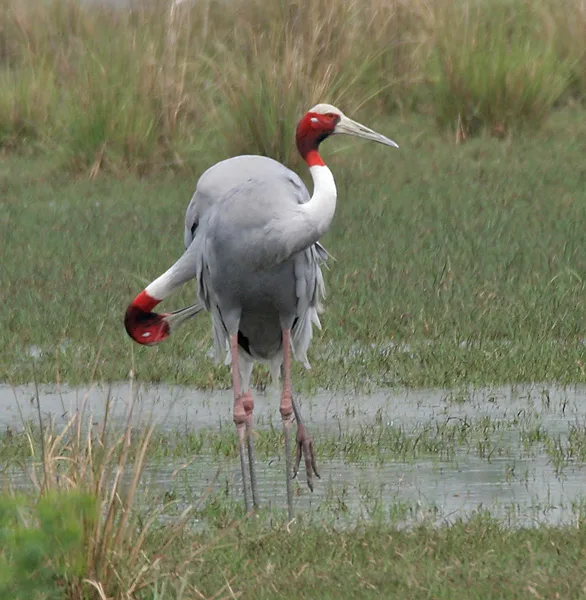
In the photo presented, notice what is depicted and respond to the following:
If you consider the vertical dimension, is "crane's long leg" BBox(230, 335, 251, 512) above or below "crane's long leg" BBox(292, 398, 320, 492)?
above

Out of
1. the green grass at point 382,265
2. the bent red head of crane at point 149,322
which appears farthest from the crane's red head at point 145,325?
the green grass at point 382,265

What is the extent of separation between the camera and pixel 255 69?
1255cm

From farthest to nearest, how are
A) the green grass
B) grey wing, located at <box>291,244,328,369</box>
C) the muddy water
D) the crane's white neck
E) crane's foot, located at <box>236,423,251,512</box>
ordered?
the green grass < grey wing, located at <box>291,244,328,369</box> < the crane's white neck < crane's foot, located at <box>236,423,251,512</box> < the muddy water

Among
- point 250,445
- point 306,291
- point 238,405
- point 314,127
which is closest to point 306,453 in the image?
point 250,445

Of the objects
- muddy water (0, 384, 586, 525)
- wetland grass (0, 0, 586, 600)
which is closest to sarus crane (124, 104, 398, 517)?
muddy water (0, 384, 586, 525)

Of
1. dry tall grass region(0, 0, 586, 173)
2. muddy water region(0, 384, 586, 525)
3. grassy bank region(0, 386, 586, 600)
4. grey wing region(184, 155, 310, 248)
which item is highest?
grey wing region(184, 155, 310, 248)

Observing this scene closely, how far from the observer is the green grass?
26.3 feet

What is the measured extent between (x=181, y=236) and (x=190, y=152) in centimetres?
261

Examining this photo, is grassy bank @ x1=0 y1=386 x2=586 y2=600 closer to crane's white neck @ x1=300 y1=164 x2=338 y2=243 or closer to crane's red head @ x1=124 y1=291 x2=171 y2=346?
crane's white neck @ x1=300 y1=164 x2=338 y2=243

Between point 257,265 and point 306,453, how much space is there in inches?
28.8

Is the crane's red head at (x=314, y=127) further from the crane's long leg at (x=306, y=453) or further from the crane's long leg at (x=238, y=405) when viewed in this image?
the crane's long leg at (x=306, y=453)

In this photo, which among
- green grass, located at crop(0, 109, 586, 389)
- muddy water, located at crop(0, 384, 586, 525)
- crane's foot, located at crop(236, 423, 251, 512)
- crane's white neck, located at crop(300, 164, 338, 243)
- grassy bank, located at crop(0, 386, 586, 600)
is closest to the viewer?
grassy bank, located at crop(0, 386, 586, 600)

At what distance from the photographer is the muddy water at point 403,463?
5723 mm

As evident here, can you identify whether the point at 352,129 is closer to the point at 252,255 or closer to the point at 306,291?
the point at 306,291
